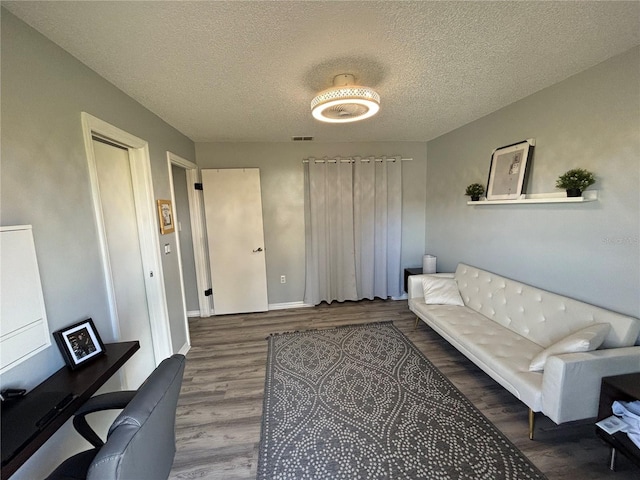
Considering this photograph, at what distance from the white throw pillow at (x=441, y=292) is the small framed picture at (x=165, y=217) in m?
2.87

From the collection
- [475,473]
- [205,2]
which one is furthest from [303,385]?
[205,2]

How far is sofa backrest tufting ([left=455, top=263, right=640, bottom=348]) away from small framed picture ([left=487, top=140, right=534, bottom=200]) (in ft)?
2.69

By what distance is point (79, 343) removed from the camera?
1358mm

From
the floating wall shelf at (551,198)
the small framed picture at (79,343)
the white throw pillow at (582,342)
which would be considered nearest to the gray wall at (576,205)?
the floating wall shelf at (551,198)

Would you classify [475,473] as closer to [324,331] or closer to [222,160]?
[324,331]

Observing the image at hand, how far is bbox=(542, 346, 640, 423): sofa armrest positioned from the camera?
147 centimetres

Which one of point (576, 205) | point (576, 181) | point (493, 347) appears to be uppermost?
point (576, 181)

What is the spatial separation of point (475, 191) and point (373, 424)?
2.49 m

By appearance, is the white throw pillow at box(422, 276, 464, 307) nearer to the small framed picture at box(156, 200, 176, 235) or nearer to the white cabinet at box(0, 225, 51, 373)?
the small framed picture at box(156, 200, 176, 235)

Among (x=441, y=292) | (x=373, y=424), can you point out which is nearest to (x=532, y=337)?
(x=441, y=292)

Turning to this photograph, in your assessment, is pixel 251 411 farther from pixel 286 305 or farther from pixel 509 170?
pixel 509 170

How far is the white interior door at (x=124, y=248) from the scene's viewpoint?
204 cm

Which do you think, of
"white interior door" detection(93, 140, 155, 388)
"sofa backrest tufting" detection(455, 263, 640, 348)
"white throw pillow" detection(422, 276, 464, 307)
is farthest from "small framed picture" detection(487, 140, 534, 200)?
"white interior door" detection(93, 140, 155, 388)

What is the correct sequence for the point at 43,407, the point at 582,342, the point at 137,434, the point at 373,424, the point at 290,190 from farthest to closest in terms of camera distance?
the point at 290,190 → the point at 373,424 → the point at 582,342 → the point at 43,407 → the point at 137,434
